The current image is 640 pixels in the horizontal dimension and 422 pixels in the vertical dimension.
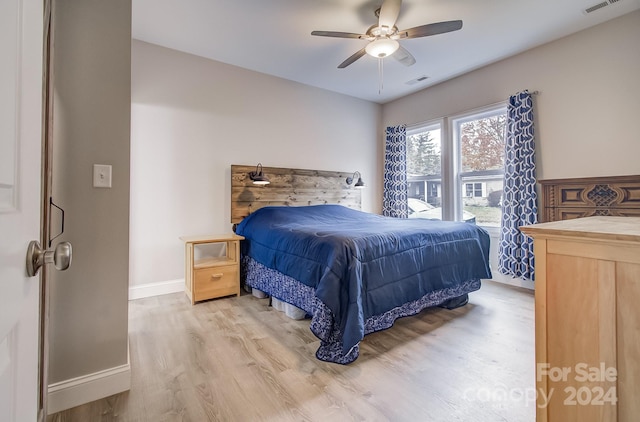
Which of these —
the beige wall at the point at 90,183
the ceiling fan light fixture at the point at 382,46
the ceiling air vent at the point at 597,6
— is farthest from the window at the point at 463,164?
the beige wall at the point at 90,183

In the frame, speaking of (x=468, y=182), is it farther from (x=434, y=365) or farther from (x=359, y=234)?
(x=434, y=365)

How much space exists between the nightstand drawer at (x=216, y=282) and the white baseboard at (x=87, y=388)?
1.25 m

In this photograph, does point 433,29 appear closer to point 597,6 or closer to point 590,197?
point 597,6

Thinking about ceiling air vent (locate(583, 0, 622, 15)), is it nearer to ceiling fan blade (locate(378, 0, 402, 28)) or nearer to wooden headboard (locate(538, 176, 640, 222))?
wooden headboard (locate(538, 176, 640, 222))

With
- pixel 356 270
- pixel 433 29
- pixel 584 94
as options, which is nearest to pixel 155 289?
pixel 356 270

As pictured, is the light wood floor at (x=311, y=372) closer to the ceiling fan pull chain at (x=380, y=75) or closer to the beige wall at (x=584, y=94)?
the beige wall at (x=584, y=94)

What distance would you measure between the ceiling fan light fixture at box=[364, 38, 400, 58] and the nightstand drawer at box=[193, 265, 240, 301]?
8.06 ft

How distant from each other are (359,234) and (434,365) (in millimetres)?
Result: 965

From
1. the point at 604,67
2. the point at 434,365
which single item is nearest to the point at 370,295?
the point at 434,365

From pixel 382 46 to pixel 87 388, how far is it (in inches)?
Result: 117

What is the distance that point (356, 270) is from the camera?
1.82 m

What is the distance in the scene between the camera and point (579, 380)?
0.81 metres

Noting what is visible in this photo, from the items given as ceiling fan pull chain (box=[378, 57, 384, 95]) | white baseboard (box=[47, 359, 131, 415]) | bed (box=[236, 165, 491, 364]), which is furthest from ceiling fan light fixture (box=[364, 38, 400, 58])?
white baseboard (box=[47, 359, 131, 415])

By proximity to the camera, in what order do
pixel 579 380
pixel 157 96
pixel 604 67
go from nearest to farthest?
pixel 579 380, pixel 604 67, pixel 157 96
